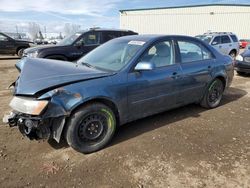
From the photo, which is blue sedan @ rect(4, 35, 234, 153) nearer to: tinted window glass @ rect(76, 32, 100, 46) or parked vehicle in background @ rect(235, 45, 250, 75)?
tinted window glass @ rect(76, 32, 100, 46)

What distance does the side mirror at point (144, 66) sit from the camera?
3498mm

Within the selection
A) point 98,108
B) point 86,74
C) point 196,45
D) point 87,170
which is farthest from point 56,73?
point 196,45

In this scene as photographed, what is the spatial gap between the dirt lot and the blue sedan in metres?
0.33

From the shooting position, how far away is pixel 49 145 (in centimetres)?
360

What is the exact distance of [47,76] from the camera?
3.18m

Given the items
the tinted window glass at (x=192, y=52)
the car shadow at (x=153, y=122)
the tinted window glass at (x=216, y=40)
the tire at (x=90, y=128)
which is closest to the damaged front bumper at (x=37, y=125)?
the tire at (x=90, y=128)

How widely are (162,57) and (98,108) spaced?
1.53m

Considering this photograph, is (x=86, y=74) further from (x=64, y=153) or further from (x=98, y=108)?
(x=64, y=153)

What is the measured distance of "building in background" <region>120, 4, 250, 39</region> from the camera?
3180cm

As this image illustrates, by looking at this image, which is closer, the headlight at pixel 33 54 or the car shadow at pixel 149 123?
the car shadow at pixel 149 123

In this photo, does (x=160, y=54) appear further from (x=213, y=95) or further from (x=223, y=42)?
(x=223, y=42)

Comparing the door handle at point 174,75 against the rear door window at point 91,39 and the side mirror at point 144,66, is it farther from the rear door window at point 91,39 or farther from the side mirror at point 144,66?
the rear door window at point 91,39

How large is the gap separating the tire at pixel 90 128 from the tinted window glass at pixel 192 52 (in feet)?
6.21

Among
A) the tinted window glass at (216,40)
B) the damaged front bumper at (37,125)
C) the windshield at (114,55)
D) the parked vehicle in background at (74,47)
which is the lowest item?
the damaged front bumper at (37,125)
